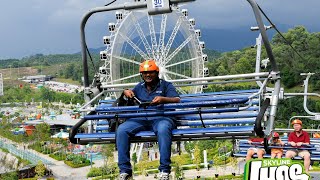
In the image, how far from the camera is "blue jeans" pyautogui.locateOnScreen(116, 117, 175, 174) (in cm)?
429

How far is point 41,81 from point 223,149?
422ft

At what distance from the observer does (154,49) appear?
2711 cm

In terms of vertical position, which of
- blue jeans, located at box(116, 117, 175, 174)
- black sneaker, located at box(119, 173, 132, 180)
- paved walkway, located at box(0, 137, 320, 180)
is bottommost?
paved walkway, located at box(0, 137, 320, 180)

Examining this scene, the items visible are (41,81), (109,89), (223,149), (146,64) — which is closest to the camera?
(146,64)

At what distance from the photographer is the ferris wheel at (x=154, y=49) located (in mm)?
26141

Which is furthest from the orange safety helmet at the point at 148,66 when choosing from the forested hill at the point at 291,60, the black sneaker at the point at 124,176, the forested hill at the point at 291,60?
the forested hill at the point at 291,60

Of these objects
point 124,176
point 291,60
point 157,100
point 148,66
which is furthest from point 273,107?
point 291,60

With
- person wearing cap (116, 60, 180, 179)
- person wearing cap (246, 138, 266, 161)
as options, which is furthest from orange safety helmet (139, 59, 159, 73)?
person wearing cap (246, 138, 266, 161)

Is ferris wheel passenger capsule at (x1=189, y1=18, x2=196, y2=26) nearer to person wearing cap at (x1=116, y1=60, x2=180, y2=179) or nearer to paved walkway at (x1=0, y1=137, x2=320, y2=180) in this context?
paved walkway at (x1=0, y1=137, x2=320, y2=180)

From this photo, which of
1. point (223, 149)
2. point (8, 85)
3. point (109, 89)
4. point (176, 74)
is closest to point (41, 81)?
point (8, 85)

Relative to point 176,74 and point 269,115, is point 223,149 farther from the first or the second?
point 269,115

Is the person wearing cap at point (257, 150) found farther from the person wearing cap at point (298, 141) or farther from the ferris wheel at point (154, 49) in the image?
the ferris wheel at point (154, 49)

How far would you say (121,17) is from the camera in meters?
26.1

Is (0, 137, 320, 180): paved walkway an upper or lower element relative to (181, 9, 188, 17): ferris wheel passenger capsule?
lower
